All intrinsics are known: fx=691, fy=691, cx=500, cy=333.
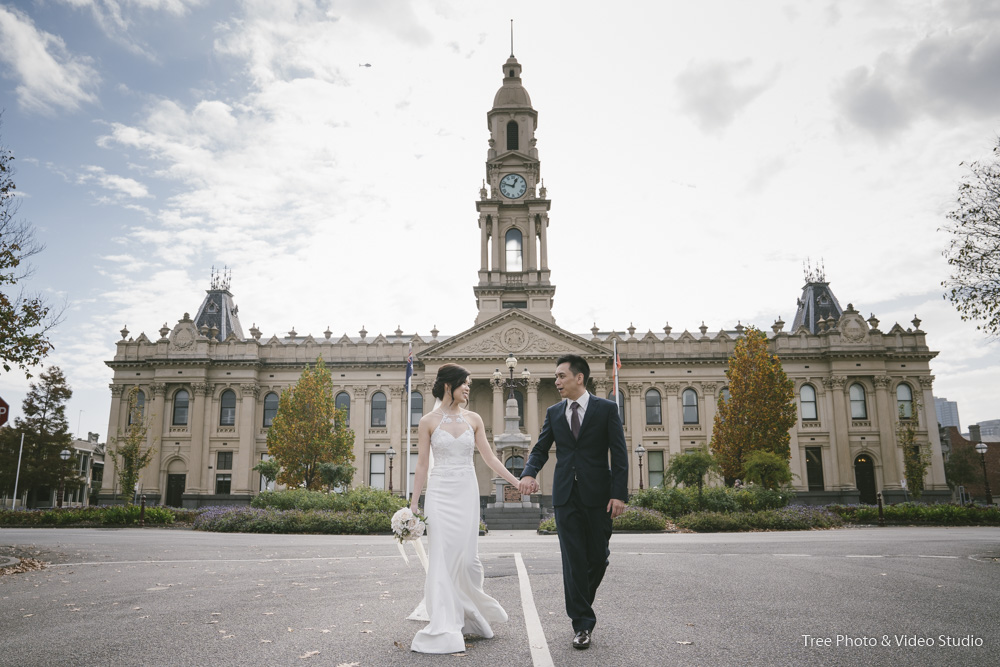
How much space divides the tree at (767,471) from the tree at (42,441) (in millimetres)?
54188

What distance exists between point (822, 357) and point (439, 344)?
28.1 metres

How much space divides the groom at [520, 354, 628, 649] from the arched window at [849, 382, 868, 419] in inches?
1988

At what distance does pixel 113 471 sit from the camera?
1945 inches

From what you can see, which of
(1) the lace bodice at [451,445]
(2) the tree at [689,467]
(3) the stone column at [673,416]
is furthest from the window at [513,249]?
(1) the lace bodice at [451,445]

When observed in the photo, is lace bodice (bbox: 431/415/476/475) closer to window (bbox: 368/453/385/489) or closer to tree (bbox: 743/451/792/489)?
tree (bbox: 743/451/792/489)

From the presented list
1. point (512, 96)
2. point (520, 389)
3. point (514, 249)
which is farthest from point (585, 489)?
point (512, 96)

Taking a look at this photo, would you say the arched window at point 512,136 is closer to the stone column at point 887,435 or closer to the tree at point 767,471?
the stone column at point 887,435

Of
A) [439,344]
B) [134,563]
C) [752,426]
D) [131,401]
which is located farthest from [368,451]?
[134,563]

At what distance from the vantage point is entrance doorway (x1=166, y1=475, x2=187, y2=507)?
4988 centimetres

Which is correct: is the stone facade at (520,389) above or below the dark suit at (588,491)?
above

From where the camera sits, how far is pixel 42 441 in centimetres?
6091

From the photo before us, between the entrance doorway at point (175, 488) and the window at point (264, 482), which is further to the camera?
the entrance doorway at point (175, 488)

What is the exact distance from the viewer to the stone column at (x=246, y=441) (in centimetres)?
4925

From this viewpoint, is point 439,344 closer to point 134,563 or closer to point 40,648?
point 134,563
